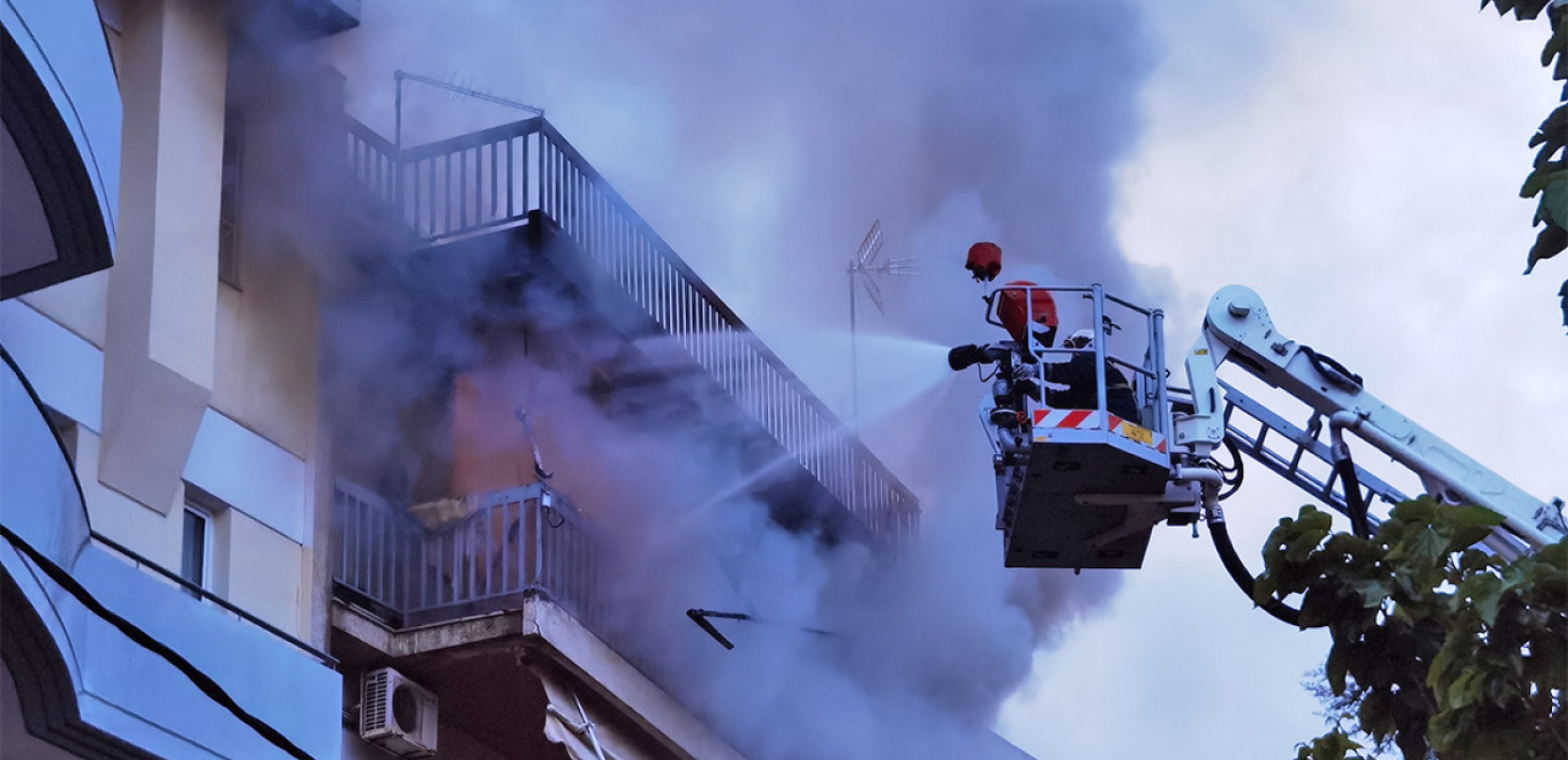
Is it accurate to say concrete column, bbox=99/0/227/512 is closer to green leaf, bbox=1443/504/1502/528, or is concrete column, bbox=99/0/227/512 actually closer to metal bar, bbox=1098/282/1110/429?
metal bar, bbox=1098/282/1110/429

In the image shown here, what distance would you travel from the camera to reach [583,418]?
54.6ft

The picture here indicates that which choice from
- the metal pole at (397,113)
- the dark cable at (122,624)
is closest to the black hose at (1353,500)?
the dark cable at (122,624)

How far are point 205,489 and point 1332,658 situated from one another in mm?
6812

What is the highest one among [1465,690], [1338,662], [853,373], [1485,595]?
[853,373]

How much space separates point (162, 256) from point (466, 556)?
3149 millimetres

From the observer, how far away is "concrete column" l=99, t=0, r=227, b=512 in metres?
12.4

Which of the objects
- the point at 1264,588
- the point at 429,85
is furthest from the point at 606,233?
the point at 1264,588

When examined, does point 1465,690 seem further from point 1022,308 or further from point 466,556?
point 466,556

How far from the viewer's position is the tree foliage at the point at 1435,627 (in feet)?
25.1

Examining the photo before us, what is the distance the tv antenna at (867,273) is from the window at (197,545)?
30.5ft

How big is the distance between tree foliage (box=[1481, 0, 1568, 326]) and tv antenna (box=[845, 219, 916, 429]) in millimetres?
14510

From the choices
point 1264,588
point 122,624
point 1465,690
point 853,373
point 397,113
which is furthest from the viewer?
point 853,373

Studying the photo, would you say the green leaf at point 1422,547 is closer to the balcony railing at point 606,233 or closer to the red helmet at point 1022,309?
the red helmet at point 1022,309

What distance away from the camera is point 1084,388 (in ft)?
42.9
